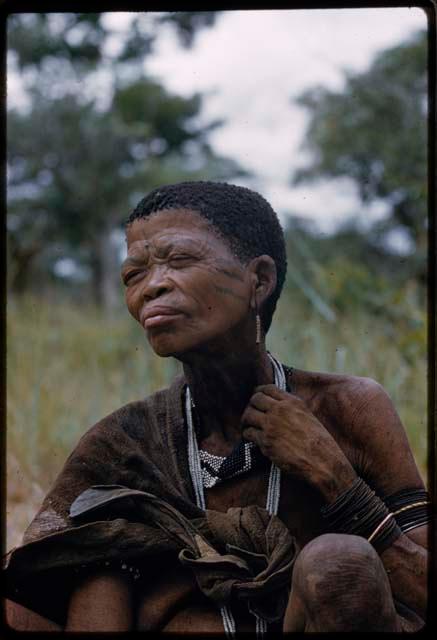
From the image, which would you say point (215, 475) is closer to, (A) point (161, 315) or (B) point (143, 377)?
(A) point (161, 315)

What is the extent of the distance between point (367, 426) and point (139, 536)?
1.94ft

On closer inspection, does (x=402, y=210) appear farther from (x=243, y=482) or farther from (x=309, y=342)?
(x=243, y=482)

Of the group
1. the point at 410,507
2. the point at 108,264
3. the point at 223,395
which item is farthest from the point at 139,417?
the point at 108,264

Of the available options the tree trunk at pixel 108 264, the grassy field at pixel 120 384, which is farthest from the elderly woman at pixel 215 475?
the tree trunk at pixel 108 264

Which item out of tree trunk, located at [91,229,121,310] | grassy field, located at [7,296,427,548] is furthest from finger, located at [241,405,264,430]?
tree trunk, located at [91,229,121,310]

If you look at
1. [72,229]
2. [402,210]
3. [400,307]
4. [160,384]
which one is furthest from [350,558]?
[72,229]

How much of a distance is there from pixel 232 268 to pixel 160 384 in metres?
1.89

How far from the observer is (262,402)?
6.63ft

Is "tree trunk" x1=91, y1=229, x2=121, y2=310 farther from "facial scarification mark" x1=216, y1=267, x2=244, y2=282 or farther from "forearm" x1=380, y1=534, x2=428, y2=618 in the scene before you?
"forearm" x1=380, y1=534, x2=428, y2=618

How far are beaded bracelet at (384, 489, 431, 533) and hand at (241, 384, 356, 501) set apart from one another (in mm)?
143

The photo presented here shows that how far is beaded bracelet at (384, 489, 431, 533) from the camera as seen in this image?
1.97m

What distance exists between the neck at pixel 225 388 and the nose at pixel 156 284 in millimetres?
192

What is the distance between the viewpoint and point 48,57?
335 inches

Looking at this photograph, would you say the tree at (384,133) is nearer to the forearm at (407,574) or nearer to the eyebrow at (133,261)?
the eyebrow at (133,261)
